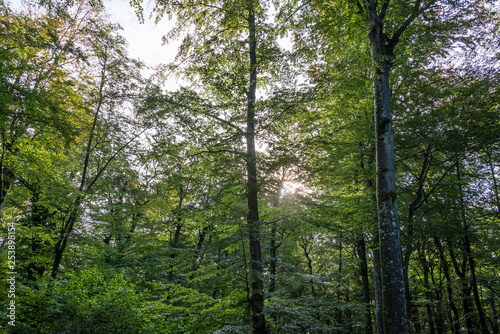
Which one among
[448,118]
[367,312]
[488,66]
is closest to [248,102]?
[448,118]

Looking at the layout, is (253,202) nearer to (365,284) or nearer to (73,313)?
(73,313)

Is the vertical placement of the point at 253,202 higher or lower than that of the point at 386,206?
higher

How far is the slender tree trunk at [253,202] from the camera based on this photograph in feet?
19.9

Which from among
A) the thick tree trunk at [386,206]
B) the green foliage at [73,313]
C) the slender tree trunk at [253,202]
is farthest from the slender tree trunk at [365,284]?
the green foliage at [73,313]

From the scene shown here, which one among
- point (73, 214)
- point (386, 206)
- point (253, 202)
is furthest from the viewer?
point (73, 214)

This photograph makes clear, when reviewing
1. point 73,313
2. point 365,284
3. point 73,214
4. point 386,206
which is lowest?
point 365,284

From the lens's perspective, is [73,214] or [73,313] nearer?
[73,313]

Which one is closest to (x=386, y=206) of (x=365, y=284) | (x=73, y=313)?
(x=73, y=313)

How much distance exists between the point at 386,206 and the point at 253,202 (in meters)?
4.23

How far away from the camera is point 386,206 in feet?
12.5

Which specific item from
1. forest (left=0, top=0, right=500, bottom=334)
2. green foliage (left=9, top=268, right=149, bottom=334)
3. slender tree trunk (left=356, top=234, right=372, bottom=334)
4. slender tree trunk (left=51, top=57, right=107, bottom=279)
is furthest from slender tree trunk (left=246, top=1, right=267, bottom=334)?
slender tree trunk (left=51, top=57, right=107, bottom=279)

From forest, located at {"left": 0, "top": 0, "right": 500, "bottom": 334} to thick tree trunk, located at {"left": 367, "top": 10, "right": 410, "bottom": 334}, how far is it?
0.08 feet

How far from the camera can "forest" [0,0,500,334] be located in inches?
180

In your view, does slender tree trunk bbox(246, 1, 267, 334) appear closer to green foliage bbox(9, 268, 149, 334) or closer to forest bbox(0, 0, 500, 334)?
forest bbox(0, 0, 500, 334)
